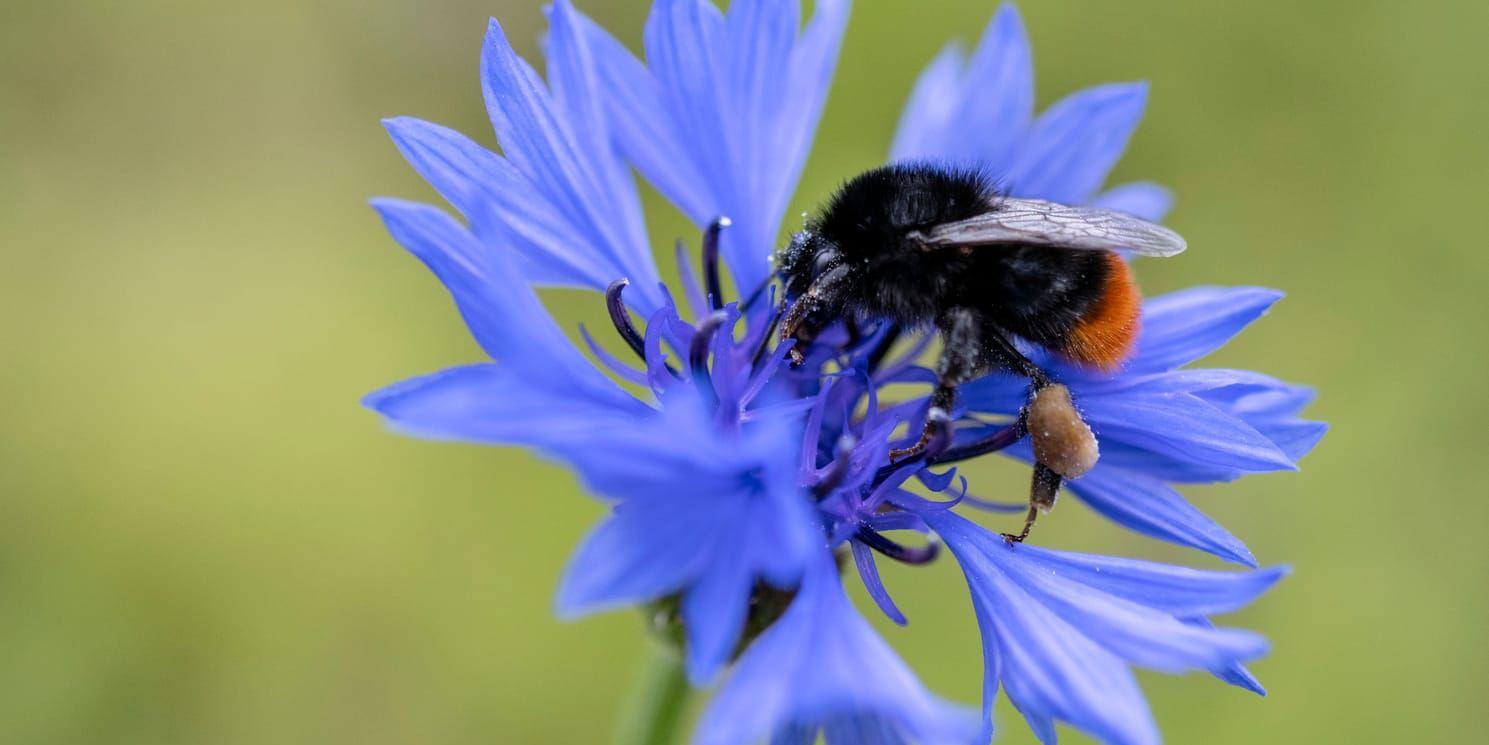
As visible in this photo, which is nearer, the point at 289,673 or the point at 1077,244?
the point at 1077,244

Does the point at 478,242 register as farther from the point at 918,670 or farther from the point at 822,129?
the point at 822,129

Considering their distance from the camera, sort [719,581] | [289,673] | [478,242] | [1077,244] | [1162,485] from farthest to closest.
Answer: [289,673] < [1162,485] < [1077,244] < [478,242] < [719,581]

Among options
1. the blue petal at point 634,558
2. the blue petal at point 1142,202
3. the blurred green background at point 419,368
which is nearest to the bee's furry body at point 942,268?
the blue petal at point 1142,202

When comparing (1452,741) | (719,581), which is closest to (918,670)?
(1452,741)

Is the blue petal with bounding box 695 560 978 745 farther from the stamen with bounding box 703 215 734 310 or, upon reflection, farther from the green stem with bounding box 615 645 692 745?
the stamen with bounding box 703 215 734 310

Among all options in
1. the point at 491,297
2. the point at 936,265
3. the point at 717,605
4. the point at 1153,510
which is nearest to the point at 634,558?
the point at 717,605

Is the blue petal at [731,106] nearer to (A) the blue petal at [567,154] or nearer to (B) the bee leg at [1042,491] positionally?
(A) the blue petal at [567,154]

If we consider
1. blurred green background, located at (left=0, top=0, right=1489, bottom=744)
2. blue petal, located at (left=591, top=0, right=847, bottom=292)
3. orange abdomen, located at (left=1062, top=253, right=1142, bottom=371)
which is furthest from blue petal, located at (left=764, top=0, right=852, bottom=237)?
blurred green background, located at (left=0, top=0, right=1489, bottom=744)
